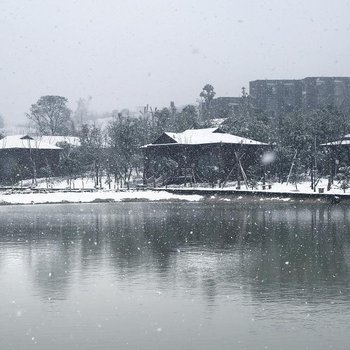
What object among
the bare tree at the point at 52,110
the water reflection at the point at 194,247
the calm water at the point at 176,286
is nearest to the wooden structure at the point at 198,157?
the water reflection at the point at 194,247

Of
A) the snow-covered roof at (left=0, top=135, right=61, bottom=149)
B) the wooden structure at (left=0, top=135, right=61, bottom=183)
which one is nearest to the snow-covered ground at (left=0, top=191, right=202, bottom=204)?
the wooden structure at (left=0, top=135, right=61, bottom=183)

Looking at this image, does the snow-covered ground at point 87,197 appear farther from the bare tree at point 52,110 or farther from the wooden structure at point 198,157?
the bare tree at point 52,110

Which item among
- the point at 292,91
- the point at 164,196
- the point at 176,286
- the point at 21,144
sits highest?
the point at 292,91

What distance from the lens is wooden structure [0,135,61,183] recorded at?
2811 inches

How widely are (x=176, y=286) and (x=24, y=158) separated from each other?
61769 mm

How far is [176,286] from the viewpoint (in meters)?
14.9

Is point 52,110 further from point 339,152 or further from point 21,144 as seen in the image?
point 339,152

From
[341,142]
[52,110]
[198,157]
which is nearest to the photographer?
[341,142]

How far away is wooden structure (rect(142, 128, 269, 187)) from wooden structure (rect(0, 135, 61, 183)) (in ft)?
39.1

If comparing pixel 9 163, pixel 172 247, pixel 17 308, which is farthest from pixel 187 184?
pixel 17 308

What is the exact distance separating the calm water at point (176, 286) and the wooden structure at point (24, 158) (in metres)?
44.4

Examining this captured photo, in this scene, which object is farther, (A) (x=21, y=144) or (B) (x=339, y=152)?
(A) (x=21, y=144)

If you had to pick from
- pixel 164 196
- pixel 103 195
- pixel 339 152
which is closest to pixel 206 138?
pixel 339 152

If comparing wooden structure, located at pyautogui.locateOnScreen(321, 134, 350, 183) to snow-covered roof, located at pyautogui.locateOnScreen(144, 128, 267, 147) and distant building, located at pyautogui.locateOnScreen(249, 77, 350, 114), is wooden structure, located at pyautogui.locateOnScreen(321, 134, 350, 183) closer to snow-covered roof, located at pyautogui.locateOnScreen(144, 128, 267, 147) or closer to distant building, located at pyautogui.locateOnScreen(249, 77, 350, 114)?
snow-covered roof, located at pyautogui.locateOnScreen(144, 128, 267, 147)
